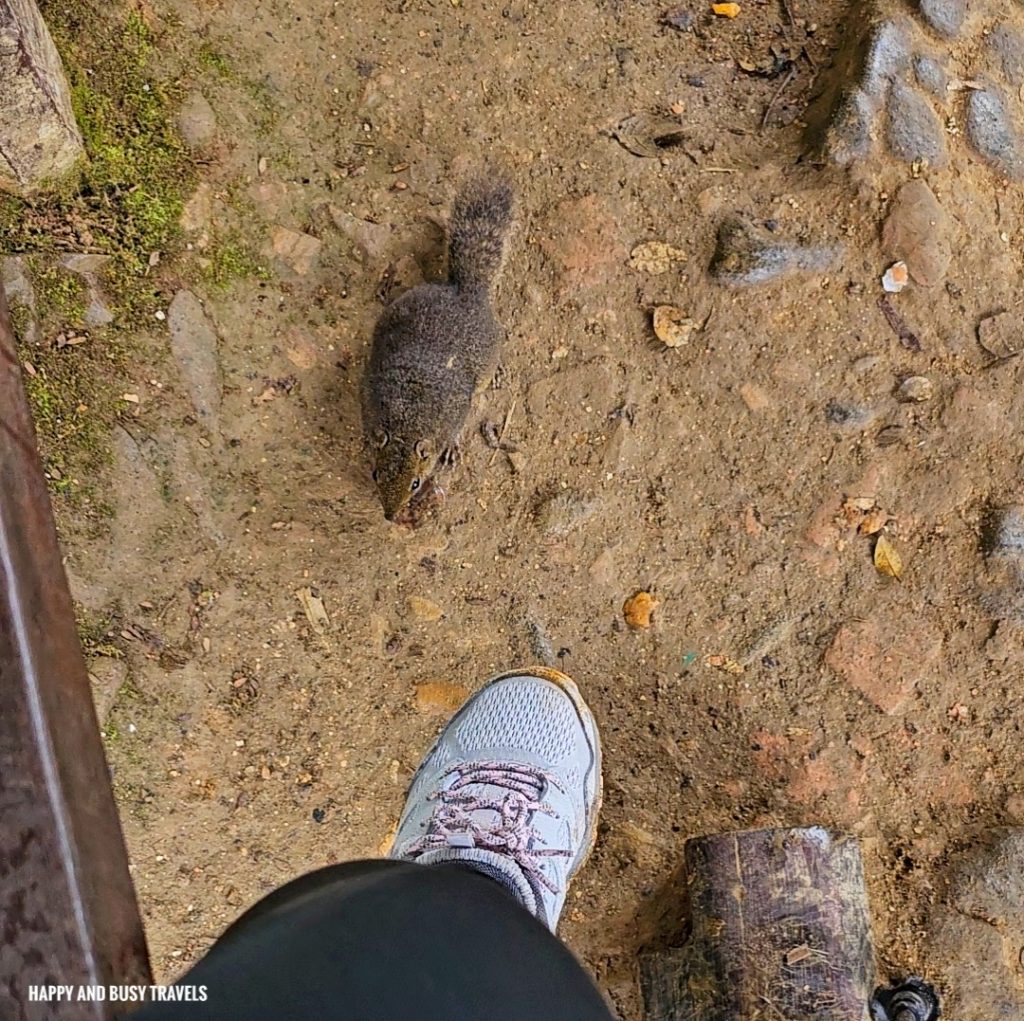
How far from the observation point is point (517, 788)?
2506 millimetres

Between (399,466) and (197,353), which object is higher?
(197,353)

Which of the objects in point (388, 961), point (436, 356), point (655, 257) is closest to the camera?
point (388, 961)

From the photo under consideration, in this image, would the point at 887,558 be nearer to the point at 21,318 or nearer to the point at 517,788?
the point at 517,788

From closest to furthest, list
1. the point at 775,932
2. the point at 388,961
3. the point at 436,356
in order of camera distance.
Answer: the point at 388,961 → the point at 775,932 → the point at 436,356

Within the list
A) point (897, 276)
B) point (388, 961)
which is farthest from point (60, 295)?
point (897, 276)

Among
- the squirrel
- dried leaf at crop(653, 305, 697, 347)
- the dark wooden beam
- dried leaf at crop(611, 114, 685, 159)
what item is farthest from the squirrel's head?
dried leaf at crop(611, 114, 685, 159)

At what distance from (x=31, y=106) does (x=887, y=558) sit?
2.73m

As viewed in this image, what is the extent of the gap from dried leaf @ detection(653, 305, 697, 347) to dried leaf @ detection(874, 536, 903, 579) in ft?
2.81

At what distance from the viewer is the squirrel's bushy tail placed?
2.55m

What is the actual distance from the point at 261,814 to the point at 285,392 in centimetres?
132

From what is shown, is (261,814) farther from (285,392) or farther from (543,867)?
(285,392)

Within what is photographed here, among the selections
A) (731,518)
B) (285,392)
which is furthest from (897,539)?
(285,392)

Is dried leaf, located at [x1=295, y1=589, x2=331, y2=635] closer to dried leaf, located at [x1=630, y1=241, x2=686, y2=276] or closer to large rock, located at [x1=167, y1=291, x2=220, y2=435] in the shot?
large rock, located at [x1=167, y1=291, x2=220, y2=435]

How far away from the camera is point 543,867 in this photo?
7.73 ft
